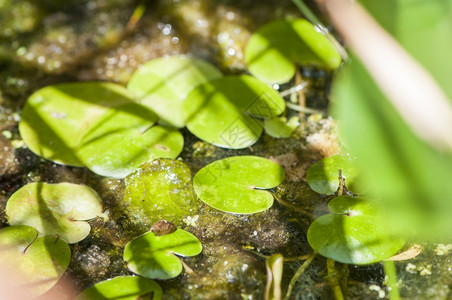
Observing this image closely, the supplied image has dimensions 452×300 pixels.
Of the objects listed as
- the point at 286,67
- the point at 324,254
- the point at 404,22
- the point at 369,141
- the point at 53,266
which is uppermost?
the point at 404,22

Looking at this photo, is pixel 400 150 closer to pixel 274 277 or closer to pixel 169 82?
pixel 274 277

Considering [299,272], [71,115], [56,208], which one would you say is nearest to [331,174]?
[299,272]

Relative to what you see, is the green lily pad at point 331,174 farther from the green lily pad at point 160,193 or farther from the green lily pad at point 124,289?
the green lily pad at point 124,289

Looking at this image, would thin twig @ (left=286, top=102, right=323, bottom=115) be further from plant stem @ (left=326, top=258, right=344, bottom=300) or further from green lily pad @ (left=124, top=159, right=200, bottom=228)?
plant stem @ (left=326, top=258, right=344, bottom=300)

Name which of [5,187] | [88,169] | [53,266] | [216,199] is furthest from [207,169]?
[5,187]

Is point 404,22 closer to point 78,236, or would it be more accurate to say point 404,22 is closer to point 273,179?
point 273,179

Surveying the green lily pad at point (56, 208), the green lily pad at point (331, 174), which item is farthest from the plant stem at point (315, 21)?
the green lily pad at point (56, 208)

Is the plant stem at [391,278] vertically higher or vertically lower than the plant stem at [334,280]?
higher
